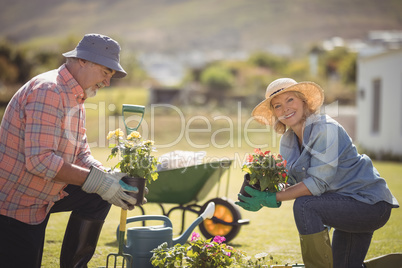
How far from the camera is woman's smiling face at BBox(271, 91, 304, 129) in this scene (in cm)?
310

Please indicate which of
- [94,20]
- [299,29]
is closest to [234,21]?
[299,29]

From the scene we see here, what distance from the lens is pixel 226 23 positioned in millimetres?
175500

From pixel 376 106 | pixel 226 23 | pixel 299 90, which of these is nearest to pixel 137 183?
pixel 299 90

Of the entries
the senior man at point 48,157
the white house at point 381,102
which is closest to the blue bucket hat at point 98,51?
the senior man at point 48,157

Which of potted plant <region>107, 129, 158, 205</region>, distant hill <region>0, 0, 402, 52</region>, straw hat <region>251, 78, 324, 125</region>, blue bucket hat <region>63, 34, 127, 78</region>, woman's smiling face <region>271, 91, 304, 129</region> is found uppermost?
distant hill <region>0, 0, 402, 52</region>

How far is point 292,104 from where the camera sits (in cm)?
312

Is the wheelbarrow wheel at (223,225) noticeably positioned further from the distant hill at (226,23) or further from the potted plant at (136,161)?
the distant hill at (226,23)

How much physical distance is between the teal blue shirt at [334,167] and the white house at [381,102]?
12.2 metres

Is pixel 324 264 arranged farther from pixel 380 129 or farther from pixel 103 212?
pixel 380 129

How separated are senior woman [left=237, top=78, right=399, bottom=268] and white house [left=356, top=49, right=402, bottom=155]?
1211 cm

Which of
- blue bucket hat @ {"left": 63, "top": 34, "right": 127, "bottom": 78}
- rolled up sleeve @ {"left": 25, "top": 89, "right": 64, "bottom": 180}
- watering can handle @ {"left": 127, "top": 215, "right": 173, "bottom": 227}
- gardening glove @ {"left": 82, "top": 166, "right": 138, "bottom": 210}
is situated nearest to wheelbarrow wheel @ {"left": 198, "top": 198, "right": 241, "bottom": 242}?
watering can handle @ {"left": 127, "top": 215, "right": 173, "bottom": 227}

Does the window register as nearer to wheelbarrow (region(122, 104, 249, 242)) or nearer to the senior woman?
wheelbarrow (region(122, 104, 249, 242))

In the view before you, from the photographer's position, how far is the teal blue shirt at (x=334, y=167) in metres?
2.86

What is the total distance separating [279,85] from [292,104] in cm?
15
